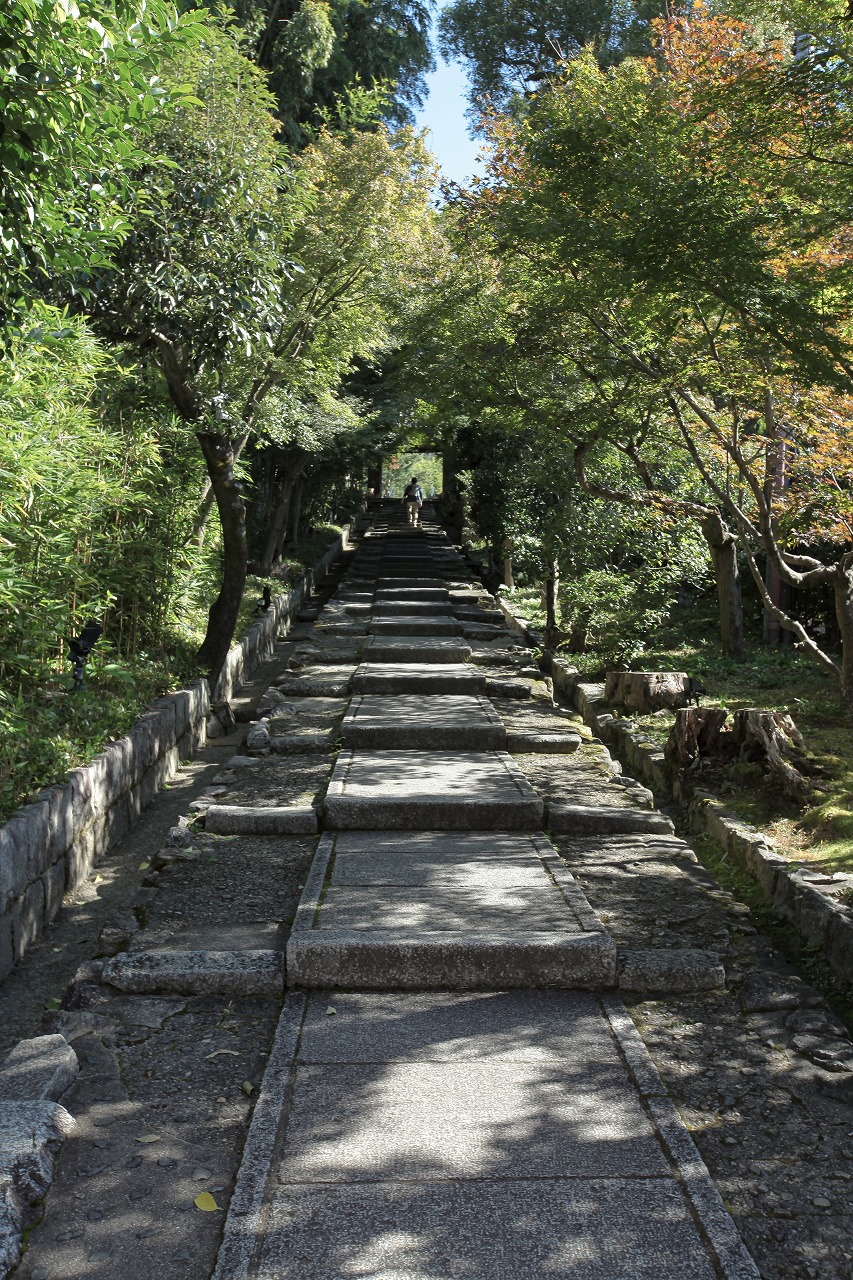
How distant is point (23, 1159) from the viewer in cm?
283

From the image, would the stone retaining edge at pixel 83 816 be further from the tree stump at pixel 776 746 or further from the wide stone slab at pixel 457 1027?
the tree stump at pixel 776 746

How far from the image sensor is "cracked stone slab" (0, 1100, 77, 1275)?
2.62 m

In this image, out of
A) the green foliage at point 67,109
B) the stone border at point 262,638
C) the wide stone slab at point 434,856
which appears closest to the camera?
the green foliage at point 67,109

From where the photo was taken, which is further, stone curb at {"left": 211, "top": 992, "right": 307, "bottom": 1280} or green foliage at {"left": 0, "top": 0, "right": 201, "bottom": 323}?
green foliage at {"left": 0, "top": 0, "right": 201, "bottom": 323}

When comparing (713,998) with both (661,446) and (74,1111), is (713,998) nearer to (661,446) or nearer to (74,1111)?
(74,1111)

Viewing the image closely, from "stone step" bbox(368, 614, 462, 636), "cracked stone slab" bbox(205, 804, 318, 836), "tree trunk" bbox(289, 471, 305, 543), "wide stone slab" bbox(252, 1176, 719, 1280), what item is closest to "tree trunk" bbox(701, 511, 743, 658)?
"stone step" bbox(368, 614, 462, 636)

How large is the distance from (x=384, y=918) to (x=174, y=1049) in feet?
3.62

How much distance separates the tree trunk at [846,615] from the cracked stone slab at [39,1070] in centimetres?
701

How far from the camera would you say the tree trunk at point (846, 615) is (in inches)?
342

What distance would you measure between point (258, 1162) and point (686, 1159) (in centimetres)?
122

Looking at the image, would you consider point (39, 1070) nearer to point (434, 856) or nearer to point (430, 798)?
point (434, 856)

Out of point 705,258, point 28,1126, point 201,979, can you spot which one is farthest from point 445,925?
point 705,258

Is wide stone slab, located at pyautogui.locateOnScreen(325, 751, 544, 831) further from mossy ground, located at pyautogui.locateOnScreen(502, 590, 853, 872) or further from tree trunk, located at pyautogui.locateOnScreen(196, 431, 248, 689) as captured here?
tree trunk, located at pyautogui.locateOnScreen(196, 431, 248, 689)

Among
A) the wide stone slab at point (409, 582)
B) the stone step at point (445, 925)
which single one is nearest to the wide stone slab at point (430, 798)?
the stone step at point (445, 925)
